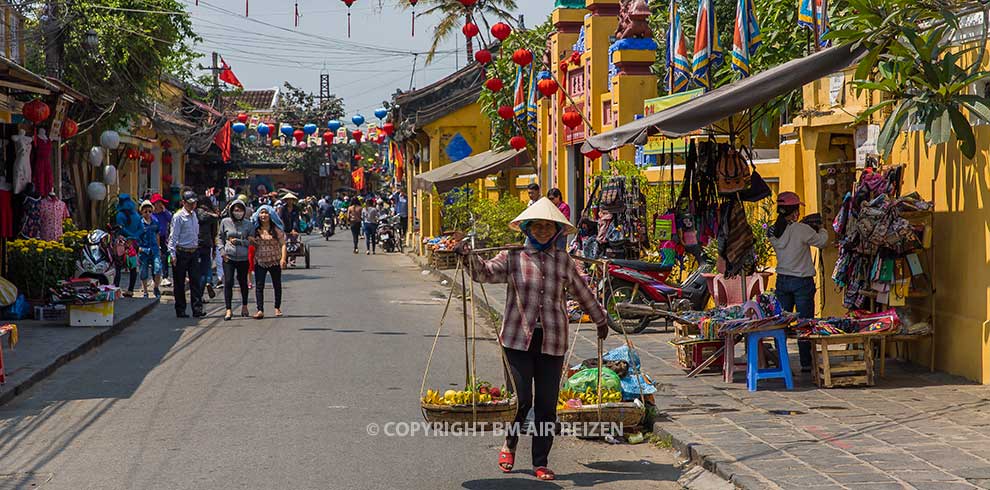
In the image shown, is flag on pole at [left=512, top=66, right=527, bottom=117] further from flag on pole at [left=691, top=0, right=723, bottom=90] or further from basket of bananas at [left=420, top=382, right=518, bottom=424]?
basket of bananas at [left=420, top=382, right=518, bottom=424]

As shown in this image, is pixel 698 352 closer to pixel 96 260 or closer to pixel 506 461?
pixel 506 461

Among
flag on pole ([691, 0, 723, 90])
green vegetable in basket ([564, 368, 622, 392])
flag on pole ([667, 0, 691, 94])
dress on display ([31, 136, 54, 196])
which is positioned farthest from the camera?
flag on pole ([667, 0, 691, 94])

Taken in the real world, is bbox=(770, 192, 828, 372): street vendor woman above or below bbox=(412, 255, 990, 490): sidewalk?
above

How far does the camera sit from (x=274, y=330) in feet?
54.0

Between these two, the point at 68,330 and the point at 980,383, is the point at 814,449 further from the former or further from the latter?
the point at 68,330

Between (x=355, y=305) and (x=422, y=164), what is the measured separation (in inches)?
879

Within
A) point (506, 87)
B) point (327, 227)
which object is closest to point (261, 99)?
point (327, 227)

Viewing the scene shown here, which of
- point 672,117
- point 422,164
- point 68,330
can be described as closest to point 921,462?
point 672,117

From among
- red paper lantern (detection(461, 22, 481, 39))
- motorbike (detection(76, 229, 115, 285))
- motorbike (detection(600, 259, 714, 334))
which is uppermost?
red paper lantern (detection(461, 22, 481, 39))

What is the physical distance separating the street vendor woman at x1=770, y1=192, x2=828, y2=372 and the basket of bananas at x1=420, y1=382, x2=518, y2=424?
4.55 m

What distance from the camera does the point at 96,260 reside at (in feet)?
59.9

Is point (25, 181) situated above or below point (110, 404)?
above

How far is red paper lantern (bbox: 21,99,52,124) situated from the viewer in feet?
55.4

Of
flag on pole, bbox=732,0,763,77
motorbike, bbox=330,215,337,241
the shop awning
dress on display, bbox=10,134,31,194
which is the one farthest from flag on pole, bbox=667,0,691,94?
motorbike, bbox=330,215,337,241
